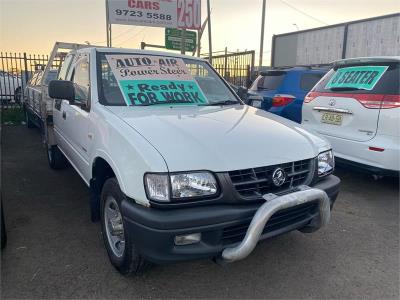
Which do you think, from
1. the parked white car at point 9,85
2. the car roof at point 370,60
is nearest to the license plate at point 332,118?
the car roof at point 370,60

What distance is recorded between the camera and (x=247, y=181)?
2.36 m

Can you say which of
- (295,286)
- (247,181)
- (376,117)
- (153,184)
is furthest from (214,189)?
(376,117)

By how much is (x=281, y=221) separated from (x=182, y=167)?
34.9 inches

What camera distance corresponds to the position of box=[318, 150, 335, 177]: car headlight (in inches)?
115

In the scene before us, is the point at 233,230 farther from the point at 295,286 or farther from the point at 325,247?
the point at 325,247

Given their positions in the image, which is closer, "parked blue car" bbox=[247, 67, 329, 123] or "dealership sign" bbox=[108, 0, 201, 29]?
"parked blue car" bbox=[247, 67, 329, 123]

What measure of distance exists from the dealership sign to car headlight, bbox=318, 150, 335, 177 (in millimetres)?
9591

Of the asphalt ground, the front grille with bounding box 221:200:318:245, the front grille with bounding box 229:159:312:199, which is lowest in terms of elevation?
the asphalt ground

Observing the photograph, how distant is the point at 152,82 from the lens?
3498mm

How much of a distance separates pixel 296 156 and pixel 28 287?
7.21 ft

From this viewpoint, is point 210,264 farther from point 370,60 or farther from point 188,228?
point 370,60

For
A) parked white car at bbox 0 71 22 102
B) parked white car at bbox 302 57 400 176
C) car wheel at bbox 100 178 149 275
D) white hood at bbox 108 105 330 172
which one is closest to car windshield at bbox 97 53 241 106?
white hood at bbox 108 105 330 172

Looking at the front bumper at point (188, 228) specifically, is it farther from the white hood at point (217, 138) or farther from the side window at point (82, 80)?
the side window at point (82, 80)

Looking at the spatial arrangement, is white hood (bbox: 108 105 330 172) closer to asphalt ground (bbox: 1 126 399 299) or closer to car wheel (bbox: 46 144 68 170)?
asphalt ground (bbox: 1 126 399 299)
